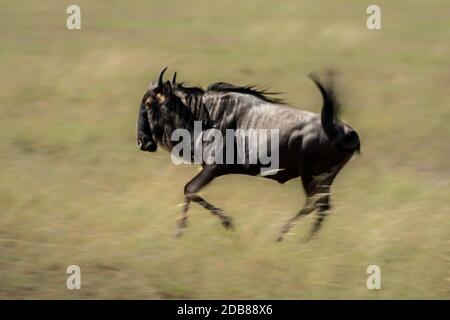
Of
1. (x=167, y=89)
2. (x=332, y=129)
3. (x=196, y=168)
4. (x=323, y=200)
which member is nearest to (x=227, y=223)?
(x=323, y=200)

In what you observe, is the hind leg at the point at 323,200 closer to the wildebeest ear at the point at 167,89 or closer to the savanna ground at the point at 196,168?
the savanna ground at the point at 196,168

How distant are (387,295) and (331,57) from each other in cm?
925

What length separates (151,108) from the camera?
659 cm

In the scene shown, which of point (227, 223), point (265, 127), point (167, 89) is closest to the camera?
point (227, 223)

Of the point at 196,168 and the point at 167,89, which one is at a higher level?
the point at 167,89

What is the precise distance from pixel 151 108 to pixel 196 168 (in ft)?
6.95

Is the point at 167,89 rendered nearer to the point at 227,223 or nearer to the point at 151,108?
the point at 151,108

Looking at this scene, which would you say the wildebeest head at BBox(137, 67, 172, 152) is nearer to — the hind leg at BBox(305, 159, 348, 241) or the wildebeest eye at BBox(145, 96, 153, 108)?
the wildebeest eye at BBox(145, 96, 153, 108)

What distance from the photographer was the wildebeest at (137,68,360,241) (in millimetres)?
6238

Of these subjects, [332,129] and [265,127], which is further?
[265,127]

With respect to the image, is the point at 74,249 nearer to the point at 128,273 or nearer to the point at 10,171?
the point at 128,273

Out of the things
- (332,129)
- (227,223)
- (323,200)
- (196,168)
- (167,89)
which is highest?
(167,89)

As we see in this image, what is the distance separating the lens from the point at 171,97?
6.59 metres

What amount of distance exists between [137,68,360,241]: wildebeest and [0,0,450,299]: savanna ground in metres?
0.26
